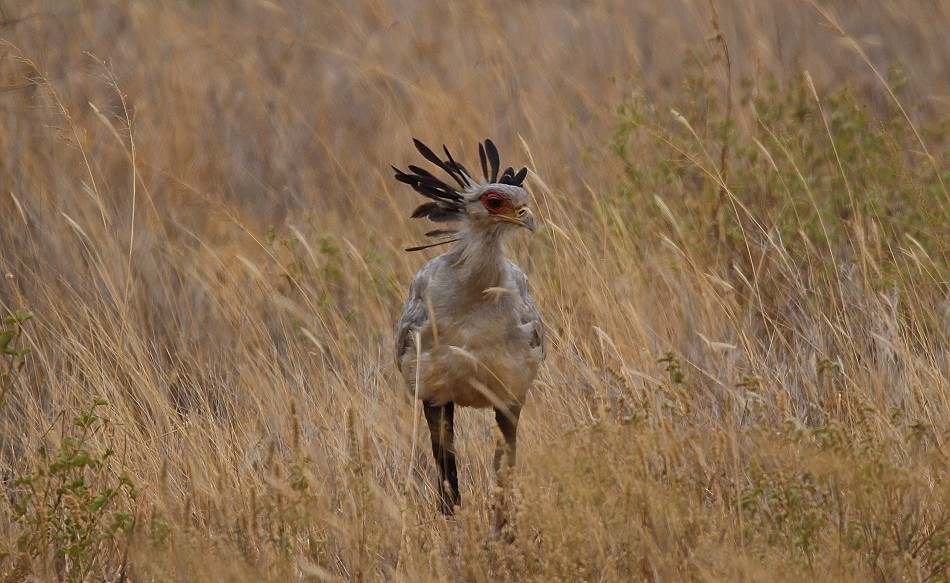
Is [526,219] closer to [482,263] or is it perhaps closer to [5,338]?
[482,263]

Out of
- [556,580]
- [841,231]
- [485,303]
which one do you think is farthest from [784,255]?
[556,580]

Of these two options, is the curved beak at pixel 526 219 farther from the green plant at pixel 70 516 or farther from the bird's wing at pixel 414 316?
the green plant at pixel 70 516

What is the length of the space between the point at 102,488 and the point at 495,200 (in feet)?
6.23

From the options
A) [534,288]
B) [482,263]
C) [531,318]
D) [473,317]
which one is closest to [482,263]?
[482,263]

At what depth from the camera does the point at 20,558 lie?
3807 mm

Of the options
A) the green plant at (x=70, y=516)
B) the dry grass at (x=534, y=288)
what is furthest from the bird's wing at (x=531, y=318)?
the green plant at (x=70, y=516)

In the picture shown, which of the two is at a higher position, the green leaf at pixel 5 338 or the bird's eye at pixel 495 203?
the bird's eye at pixel 495 203

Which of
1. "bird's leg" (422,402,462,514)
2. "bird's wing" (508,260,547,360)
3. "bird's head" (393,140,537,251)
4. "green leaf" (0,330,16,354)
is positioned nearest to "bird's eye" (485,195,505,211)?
"bird's head" (393,140,537,251)

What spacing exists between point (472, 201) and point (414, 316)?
544 millimetres

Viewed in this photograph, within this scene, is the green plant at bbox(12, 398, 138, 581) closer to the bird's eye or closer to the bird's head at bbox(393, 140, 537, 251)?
the bird's head at bbox(393, 140, 537, 251)

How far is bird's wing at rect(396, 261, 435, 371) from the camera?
15.4 feet

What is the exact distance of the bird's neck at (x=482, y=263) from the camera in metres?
4.51

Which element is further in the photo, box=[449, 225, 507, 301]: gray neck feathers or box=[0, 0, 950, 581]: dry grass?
box=[449, 225, 507, 301]: gray neck feathers

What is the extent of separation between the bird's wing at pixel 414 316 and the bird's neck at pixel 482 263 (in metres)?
0.24
